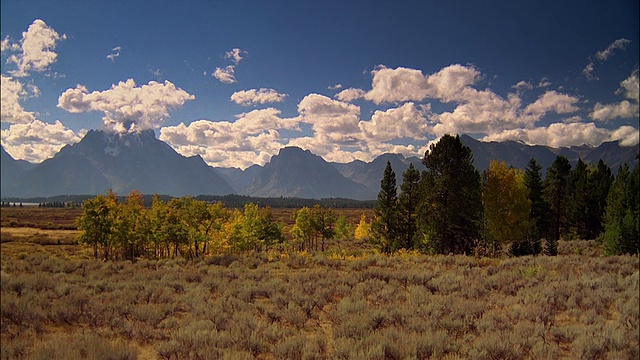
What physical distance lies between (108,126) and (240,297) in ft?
22.6

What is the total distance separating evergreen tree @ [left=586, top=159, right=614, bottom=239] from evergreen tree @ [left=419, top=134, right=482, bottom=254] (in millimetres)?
22436

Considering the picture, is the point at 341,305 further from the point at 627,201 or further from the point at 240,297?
the point at 627,201

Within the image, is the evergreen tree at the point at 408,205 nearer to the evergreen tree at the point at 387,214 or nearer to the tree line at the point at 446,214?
the tree line at the point at 446,214

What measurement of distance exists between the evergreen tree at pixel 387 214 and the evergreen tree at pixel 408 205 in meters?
0.74

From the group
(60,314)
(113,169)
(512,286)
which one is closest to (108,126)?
(60,314)

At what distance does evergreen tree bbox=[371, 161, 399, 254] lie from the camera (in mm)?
35438

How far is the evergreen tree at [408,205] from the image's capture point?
33.8 metres

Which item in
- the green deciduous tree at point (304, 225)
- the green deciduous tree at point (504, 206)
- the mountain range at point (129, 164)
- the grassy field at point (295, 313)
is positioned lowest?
the green deciduous tree at point (304, 225)

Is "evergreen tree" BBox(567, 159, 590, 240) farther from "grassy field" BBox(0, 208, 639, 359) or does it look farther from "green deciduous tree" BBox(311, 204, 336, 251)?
"green deciduous tree" BBox(311, 204, 336, 251)

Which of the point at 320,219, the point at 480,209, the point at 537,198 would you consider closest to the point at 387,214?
the point at 480,209

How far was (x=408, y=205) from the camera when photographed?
34375mm

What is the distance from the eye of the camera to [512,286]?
39.6ft

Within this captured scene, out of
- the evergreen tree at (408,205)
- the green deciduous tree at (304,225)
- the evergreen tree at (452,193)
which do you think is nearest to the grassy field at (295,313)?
the evergreen tree at (452,193)

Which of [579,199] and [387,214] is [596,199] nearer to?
[579,199]
